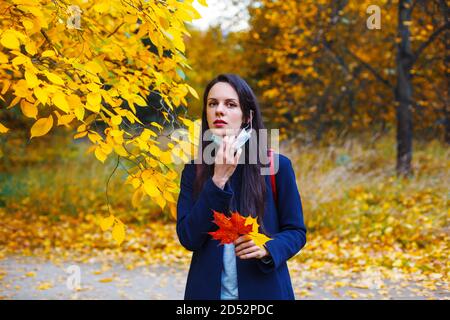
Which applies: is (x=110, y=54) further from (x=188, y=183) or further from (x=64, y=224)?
(x=64, y=224)

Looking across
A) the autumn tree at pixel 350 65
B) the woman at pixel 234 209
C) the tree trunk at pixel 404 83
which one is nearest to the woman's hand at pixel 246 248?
the woman at pixel 234 209

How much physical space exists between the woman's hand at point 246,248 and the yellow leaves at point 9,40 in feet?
3.63

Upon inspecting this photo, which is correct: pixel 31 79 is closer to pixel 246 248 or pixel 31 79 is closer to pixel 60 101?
pixel 60 101

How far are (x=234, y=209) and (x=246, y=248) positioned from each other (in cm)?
22

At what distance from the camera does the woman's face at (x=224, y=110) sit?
7.13ft

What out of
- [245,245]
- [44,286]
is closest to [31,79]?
[245,245]

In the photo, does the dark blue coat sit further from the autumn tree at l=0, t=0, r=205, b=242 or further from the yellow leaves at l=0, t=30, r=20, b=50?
the yellow leaves at l=0, t=30, r=20, b=50

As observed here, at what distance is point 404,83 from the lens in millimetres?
9789

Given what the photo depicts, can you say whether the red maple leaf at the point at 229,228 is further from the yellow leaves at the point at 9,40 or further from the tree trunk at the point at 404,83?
the tree trunk at the point at 404,83

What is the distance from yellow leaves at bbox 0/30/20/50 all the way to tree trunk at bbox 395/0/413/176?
26.7ft

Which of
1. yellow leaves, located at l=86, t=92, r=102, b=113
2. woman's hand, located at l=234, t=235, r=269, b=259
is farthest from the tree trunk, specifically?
woman's hand, located at l=234, t=235, r=269, b=259

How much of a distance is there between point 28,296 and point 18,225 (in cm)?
342

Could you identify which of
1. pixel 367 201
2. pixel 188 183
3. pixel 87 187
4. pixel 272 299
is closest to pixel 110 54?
pixel 188 183

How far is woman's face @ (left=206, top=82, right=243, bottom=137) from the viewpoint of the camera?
2174mm
